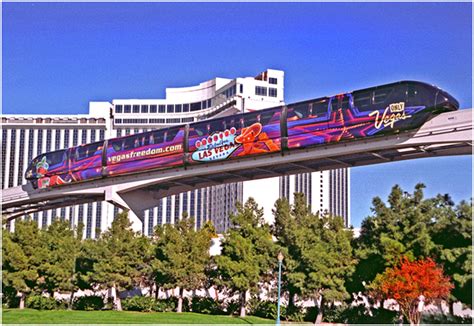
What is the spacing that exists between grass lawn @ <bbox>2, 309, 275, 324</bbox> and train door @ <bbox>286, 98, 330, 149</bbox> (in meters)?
10.7

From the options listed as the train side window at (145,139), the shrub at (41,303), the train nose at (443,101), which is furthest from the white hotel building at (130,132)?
the train nose at (443,101)

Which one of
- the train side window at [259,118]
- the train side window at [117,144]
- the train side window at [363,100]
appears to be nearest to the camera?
the train side window at [363,100]

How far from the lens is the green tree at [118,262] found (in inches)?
1786

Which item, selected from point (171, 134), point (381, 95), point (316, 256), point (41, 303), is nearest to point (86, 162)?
point (171, 134)

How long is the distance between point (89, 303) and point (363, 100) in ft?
75.7

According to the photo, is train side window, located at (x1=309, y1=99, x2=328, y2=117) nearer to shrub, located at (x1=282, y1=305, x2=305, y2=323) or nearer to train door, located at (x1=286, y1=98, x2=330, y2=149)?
train door, located at (x1=286, y1=98, x2=330, y2=149)

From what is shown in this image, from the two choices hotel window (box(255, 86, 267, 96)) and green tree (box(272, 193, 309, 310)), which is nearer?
green tree (box(272, 193, 309, 310))

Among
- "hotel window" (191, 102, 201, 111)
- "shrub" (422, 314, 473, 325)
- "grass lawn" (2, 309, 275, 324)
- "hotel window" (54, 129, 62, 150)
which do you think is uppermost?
"hotel window" (191, 102, 201, 111)

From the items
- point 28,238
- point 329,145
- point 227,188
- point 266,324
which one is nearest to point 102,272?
point 28,238

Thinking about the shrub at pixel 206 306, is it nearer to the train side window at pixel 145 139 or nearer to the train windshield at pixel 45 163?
the train side window at pixel 145 139

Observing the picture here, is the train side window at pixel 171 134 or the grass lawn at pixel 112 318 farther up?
the train side window at pixel 171 134

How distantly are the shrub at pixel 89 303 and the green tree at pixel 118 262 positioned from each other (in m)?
1.30

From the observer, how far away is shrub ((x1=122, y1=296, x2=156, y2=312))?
1817 inches

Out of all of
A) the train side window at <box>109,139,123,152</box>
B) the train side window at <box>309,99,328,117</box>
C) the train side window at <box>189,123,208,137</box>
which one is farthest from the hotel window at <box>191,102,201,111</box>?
A: the train side window at <box>309,99,328,117</box>
